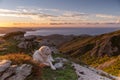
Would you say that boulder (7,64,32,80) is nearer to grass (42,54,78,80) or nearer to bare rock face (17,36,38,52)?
grass (42,54,78,80)

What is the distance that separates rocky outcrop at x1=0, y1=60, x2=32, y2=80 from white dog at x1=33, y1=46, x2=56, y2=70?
562 centimetres

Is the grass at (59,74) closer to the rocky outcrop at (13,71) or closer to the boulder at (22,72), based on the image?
the boulder at (22,72)

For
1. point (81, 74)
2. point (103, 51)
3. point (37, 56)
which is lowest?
point (103, 51)

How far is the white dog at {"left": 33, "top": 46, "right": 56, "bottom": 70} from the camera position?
25.5 m

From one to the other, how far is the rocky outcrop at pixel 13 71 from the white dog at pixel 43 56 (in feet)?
18.4

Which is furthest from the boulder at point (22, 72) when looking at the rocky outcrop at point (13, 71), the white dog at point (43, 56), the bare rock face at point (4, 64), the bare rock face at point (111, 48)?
the bare rock face at point (111, 48)

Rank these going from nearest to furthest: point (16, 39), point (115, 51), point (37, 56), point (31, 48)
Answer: point (37, 56) < point (31, 48) < point (16, 39) < point (115, 51)

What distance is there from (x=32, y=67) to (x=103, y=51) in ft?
403

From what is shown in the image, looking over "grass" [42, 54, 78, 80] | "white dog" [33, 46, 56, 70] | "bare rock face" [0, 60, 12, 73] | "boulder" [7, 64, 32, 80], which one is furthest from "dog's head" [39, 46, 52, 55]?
"bare rock face" [0, 60, 12, 73]

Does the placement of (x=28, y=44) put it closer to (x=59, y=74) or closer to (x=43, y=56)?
(x=43, y=56)

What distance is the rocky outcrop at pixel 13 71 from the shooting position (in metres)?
18.8

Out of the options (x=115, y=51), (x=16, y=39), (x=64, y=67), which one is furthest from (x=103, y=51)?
(x=64, y=67)

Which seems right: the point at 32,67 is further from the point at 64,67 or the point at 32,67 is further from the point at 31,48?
the point at 31,48

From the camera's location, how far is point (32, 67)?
67.7ft
